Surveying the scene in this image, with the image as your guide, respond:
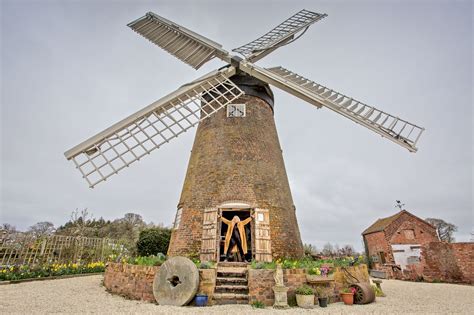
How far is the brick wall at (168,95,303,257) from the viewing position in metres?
7.74

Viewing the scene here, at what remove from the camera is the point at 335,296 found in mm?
6285

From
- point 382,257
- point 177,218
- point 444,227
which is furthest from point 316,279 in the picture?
point 444,227

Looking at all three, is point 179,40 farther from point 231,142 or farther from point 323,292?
point 323,292

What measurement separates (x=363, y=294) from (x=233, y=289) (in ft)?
10.4

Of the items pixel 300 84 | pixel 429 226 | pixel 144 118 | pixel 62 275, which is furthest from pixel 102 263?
pixel 429 226

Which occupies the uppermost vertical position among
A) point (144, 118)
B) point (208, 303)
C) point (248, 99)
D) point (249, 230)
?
point (248, 99)

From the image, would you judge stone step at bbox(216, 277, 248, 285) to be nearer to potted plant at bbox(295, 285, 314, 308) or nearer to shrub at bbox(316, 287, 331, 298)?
potted plant at bbox(295, 285, 314, 308)

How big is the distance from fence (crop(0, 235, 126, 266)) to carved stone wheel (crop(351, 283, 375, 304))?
1184 cm

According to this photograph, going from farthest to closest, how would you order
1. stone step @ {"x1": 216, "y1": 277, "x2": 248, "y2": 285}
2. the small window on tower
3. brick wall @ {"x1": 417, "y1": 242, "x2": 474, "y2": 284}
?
brick wall @ {"x1": 417, "y1": 242, "x2": 474, "y2": 284} → the small window on tower → stone step @ {"x1": 216, "y1": 277, "x2": 248, "y2": 285}

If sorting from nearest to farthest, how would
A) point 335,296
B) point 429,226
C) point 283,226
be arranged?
1. point 335,296
2. point 283,226
3. point 429,226

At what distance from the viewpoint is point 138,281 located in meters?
6.19

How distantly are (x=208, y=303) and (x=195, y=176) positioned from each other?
159 inches

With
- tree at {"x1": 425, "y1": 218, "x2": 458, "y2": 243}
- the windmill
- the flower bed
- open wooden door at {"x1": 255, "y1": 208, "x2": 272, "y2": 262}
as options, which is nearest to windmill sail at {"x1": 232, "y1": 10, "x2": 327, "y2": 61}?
the windmill

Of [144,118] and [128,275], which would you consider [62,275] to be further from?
[144,118]
